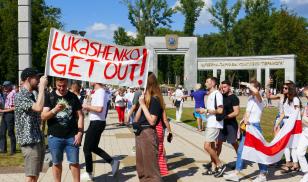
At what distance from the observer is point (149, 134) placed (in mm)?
6535

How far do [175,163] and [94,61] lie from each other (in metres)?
3.69

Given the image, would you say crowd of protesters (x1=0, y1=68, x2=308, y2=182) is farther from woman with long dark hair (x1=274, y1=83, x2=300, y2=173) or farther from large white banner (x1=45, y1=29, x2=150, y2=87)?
large white banner (x1=45, y1=29, x2=150, y2=87)

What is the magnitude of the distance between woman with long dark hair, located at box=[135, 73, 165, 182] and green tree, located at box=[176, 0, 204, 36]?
72.8 metres

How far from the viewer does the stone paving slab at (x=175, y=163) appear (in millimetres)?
8148

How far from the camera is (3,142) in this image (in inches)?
439

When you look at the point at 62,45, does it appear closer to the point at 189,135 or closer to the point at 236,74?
the point at 189,135

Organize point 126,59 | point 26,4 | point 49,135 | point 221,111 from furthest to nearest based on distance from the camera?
point 26,4 → point 221,111 → point 126,59 → point 49,135

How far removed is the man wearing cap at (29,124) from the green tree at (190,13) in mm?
73740

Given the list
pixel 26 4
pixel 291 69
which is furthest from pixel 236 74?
pixel 26 4

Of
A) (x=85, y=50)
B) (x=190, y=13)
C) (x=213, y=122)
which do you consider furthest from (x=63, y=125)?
(x=190, y=13)

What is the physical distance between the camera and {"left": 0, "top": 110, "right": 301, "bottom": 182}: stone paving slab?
→ 8.15 m

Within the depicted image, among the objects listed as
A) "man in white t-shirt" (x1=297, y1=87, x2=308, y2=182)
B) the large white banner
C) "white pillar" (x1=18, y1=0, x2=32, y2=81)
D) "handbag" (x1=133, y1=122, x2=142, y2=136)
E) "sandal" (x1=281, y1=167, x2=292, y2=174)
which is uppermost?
"white pillar" (x1=18, y1=0, x2=32, y2=81)

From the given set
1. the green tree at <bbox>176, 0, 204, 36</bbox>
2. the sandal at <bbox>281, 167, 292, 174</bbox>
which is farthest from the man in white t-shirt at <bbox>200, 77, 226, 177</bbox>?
the green tree at <bbox>176, 0, 204, 36</bbox>

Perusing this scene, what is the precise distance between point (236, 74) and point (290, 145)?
84.2 m
